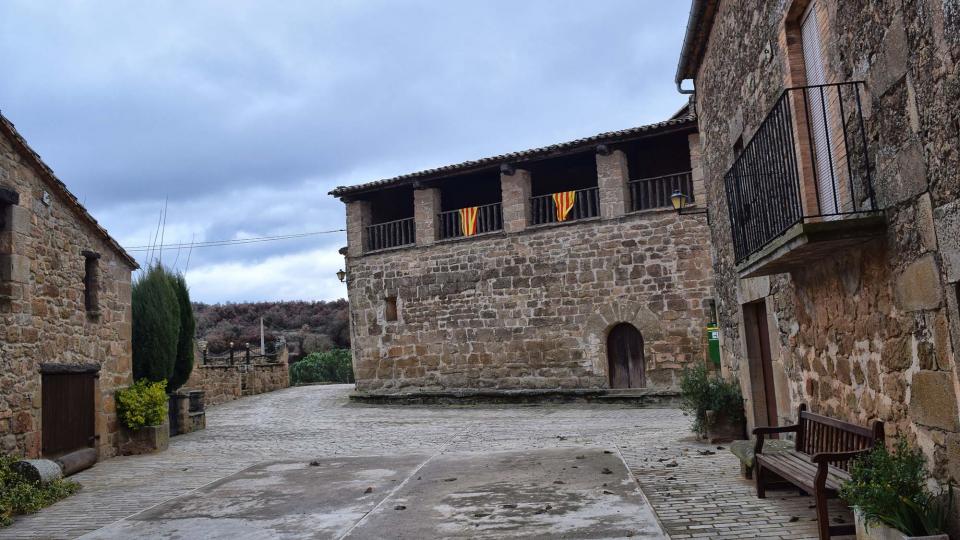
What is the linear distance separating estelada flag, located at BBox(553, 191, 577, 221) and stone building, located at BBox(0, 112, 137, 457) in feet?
30.8

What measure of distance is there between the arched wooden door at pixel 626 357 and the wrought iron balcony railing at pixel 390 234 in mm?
6247

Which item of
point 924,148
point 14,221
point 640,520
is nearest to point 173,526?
point 640,520

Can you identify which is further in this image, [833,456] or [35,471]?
[35,471]

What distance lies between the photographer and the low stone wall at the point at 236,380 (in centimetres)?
1976

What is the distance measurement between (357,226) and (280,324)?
23299 millimetres

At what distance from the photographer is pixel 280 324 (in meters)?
42.0

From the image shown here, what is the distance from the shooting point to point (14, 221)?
28.8 feet

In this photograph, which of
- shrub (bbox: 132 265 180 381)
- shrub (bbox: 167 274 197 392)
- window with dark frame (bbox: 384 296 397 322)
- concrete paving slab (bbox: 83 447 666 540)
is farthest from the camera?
window with dark frame (bbox: 384 296 397 322)

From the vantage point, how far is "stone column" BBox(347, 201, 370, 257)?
66.6ft

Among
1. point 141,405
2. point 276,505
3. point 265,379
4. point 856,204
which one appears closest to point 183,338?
point 141,405

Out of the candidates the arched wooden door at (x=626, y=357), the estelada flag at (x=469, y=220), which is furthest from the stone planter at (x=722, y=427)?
the estelada flag at (x=469, y=220)

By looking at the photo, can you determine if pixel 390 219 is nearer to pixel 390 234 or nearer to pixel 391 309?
pixel 390 234

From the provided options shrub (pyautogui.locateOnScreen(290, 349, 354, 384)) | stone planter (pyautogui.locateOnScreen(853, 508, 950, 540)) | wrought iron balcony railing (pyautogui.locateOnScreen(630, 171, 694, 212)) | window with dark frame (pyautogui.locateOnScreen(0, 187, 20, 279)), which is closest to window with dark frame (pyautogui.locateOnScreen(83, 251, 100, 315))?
window with dark frame (pyautogui.locateOnScreen(0, 187, 20, 279))

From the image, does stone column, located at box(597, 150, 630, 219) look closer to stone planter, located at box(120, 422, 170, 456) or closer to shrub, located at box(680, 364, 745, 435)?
shrub, located at box(680, 364, 745, 435)
